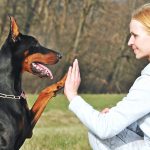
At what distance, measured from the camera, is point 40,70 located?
16.4 feet

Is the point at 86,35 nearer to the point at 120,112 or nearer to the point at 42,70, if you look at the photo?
the point at 42,70

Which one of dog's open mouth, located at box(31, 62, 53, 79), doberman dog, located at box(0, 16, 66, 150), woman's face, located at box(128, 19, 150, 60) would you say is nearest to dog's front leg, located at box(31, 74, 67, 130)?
doberman dog, located at box(0, 16, 66, 150)

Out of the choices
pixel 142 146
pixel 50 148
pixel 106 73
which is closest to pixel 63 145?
pixel 50 148

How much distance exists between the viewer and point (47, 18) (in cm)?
2712

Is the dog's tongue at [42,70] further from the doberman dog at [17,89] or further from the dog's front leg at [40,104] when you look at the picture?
the dog's front leg at [40,104]

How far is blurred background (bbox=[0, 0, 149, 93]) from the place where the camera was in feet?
→ 84.5

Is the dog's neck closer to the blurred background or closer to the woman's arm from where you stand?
the woman's arm

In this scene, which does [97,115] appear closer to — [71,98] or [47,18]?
[71,98]

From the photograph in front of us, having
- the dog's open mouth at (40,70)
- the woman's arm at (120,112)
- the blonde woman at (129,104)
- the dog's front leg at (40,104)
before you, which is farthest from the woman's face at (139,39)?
the dog's open mouth at (40,70)

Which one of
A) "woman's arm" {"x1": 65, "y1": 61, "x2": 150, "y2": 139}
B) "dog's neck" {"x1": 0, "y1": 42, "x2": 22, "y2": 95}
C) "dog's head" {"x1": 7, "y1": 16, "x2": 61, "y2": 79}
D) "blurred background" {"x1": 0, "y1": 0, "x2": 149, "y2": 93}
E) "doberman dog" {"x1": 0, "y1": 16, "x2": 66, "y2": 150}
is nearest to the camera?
"woman's arm" {"x1": 65, "y1": 61, "x2": 150, "y2": 139}

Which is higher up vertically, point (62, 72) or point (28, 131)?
point (28, 131)

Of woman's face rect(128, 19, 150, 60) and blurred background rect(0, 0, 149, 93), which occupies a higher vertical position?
woman's face rect(128, 19, 150, 60)

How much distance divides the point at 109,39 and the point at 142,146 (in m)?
26.2

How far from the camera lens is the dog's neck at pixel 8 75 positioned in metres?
4.72
